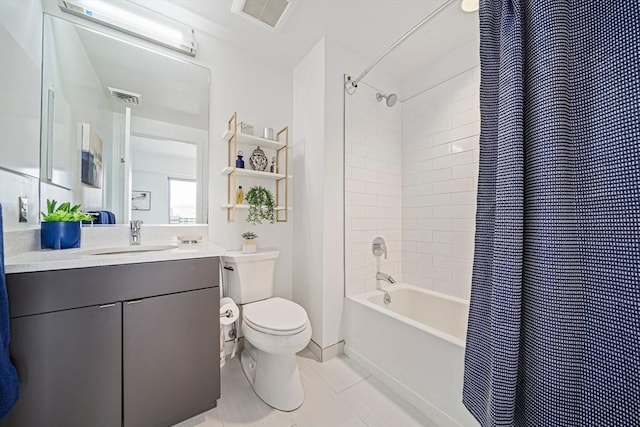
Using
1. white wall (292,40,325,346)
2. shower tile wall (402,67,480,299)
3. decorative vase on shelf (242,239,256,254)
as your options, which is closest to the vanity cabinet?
decorative vase on shelf (242,239,256,254)

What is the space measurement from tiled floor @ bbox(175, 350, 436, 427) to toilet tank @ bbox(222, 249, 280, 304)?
54 centimetres

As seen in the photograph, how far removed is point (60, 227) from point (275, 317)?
123 centimetres

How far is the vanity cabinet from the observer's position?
2.90 feet

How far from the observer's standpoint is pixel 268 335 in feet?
4.42

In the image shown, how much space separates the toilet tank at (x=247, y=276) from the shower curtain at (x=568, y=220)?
4.65ft

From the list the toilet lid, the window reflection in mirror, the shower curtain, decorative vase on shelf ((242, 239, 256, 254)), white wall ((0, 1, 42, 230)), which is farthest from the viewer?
decorative vase on shelf ((242, 239, 256, 254))

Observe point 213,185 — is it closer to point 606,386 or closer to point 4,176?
point 4,176

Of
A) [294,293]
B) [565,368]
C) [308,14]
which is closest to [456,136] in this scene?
[308,14]

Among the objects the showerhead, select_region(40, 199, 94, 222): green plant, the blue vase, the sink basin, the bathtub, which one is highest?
the showerhead

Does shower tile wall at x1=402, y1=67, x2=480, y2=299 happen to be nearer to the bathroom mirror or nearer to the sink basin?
the bathroom mirror

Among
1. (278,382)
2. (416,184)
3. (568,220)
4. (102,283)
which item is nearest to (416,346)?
(278,382)

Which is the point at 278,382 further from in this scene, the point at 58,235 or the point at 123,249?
the point at 58,235

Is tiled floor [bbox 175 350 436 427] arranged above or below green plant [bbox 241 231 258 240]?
below

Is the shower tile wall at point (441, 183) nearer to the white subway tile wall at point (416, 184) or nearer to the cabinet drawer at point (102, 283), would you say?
the white subway tile wall at point (416, 184)
